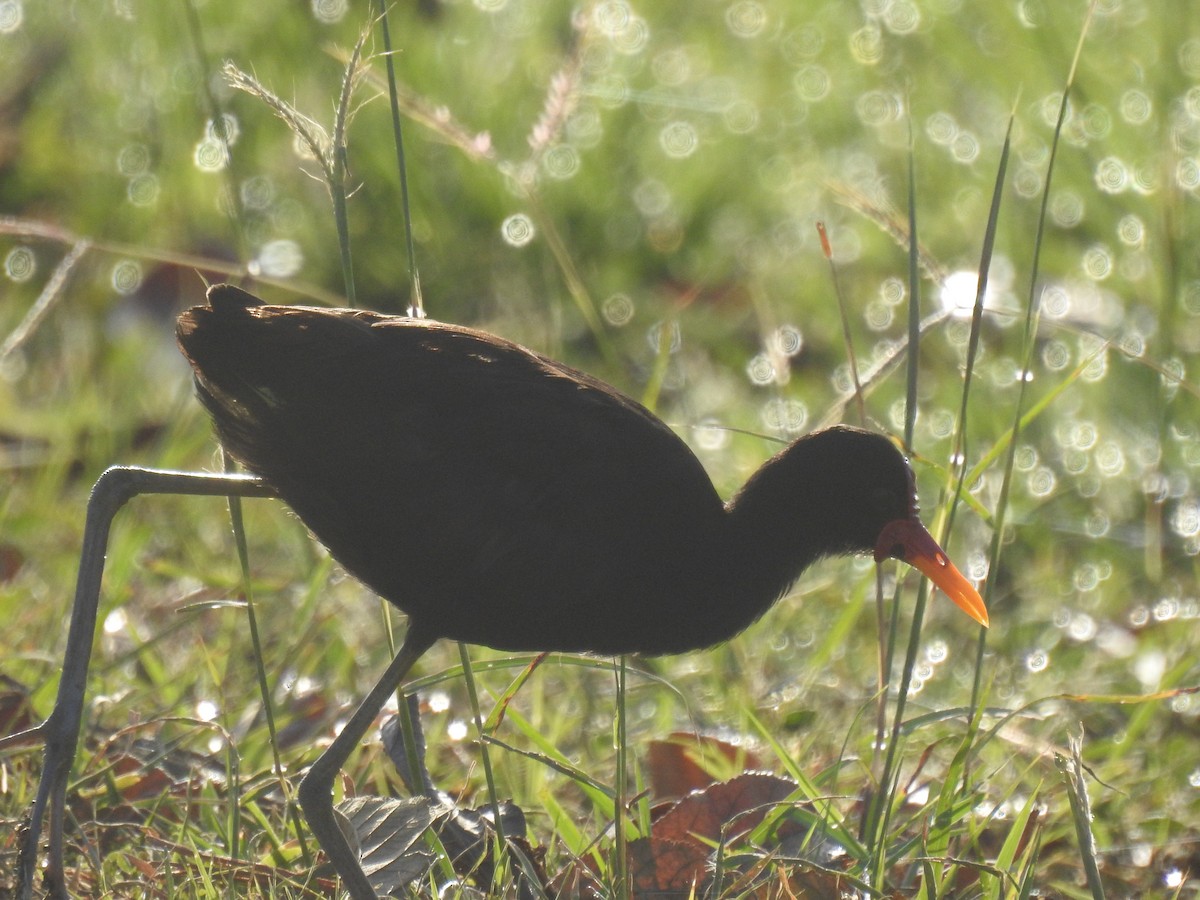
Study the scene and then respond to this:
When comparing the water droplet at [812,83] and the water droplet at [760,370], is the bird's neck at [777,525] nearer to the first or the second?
the water droplet at [760,370]

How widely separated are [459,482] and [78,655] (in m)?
0.73

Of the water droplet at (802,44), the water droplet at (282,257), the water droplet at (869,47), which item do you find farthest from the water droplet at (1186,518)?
the water droplet at (802,44)

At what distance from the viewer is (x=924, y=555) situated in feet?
11.1

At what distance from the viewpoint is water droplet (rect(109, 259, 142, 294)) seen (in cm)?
607

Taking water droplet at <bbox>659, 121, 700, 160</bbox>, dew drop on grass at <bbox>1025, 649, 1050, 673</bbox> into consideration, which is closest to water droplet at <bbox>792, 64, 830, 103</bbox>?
water droplet at <bbox>659, 121, 700, 160</bbox>

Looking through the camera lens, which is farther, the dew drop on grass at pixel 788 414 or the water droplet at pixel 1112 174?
the water droplet at pixel 1112 174

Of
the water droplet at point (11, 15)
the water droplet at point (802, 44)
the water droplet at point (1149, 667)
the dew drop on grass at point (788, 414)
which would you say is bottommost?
the water droplet at point (1149, 667)

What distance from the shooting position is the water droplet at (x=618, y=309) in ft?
19.7

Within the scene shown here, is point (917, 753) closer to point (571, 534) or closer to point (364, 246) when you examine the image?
point (571, 534)

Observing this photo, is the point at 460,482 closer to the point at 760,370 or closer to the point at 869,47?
the point at 869,47

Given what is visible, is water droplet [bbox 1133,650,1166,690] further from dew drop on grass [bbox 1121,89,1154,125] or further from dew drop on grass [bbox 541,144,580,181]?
dew drop on grass [bbox 541,144,580,181]

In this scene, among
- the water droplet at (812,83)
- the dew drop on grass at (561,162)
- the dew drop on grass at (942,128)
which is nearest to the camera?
the dew drop on grass at (561,162)

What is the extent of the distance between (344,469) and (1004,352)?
11.9ft

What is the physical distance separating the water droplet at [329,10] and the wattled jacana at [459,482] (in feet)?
13.0
